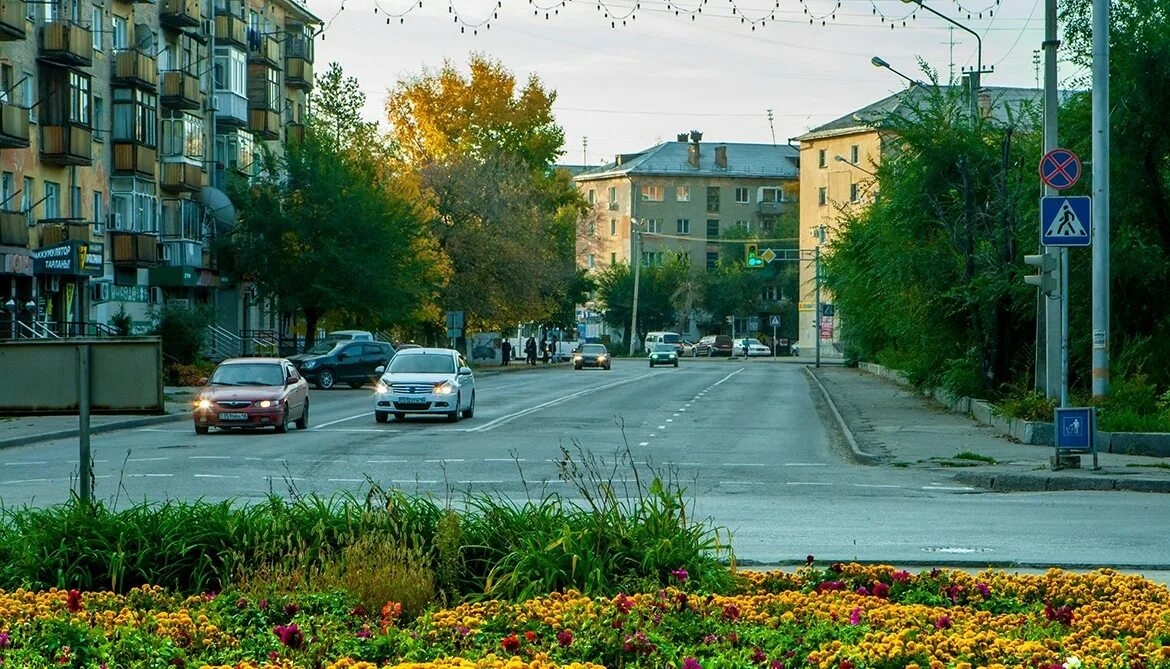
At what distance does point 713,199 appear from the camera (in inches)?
6211

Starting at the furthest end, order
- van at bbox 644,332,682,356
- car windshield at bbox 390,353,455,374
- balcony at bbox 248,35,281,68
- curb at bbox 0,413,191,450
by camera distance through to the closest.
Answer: van at bbox 644,332,682,356
balcony at bbox 248,35,281,68
car windshield at bbox 390,353,455,374
curb at bbox 0,413,191,450

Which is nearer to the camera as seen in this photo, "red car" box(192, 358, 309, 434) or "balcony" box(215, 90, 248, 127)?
"red car" box(192, 358, 309, 434)

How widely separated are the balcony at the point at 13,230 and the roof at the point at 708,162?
109 m

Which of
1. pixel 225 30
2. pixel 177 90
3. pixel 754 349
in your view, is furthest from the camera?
pixel 754 349

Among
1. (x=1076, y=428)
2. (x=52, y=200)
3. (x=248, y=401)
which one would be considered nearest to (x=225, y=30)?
(x=52, y=200)

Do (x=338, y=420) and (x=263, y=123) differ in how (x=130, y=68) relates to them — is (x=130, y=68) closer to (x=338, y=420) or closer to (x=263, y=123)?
(x=263, y=123)

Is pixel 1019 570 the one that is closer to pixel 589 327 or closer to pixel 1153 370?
pixel 1153 370

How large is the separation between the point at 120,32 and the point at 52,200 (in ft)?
28.1

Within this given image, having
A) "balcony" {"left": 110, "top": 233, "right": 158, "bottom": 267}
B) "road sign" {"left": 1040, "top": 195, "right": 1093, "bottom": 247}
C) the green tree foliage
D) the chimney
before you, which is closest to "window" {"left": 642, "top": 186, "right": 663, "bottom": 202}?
the chimney

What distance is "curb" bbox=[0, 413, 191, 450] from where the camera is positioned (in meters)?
28.6

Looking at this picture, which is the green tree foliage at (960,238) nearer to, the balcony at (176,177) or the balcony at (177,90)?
the balcony at (177,90)

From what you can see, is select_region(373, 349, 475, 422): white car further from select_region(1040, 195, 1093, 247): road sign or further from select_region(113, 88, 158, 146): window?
select_region(113, 88, 158, 146): window

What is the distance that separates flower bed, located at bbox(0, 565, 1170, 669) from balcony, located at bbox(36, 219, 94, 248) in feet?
142

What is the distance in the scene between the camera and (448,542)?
9211 mm
